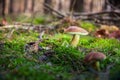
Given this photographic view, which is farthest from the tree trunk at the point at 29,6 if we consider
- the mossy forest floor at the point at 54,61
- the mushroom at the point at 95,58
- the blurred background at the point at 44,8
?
the mushroom at the point at 95,58

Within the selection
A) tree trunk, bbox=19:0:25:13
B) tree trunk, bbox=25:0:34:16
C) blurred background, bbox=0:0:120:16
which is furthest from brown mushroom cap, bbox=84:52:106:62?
tree trunk, bbox=19:0:25:13

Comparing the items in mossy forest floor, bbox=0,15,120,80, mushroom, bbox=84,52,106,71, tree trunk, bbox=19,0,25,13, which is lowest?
mossy forest floor, bbox=0,15,120,80

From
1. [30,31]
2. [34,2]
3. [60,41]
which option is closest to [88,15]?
[30,31]

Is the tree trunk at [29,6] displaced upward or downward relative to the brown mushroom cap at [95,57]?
upward

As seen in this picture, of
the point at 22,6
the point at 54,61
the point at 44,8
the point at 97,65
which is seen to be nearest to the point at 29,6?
the point at 22,6

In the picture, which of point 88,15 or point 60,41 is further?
point 88,15

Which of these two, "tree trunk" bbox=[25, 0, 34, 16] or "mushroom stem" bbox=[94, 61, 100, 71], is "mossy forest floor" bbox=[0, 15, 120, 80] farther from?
"tree trunk" bbox=[25, 0, 34, 16]

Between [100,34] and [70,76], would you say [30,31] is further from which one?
[70,76]

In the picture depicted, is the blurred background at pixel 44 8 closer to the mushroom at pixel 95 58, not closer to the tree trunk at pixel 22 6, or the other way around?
the tree trunk at pixel 22 6
